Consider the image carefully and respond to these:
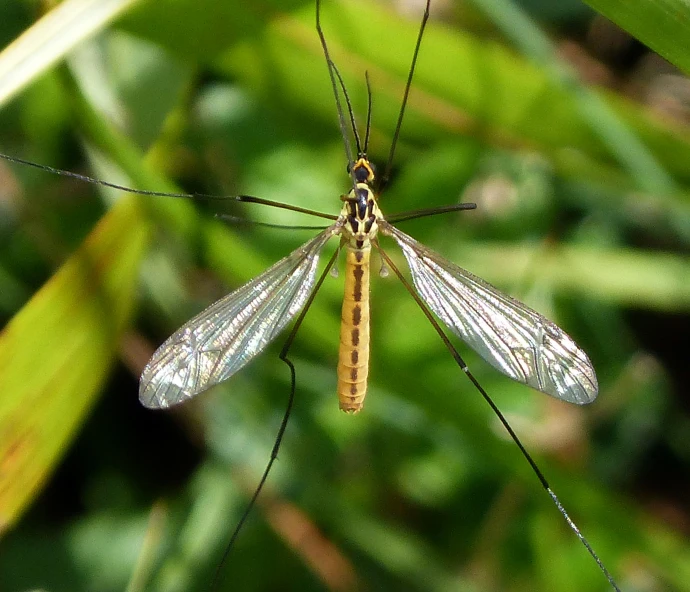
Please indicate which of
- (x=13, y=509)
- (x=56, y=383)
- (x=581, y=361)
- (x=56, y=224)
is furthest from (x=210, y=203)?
(x=581, y=361)

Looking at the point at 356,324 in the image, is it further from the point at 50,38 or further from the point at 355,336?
the point at 50,38

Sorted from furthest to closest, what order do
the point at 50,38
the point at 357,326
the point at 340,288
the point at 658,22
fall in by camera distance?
the point at 340,288
the point at 357,326
the point at 50,38
the point at 658,22

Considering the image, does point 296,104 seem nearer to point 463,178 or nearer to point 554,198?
point 463,178

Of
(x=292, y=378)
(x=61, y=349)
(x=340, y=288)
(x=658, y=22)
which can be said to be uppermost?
(x=340, y=288)

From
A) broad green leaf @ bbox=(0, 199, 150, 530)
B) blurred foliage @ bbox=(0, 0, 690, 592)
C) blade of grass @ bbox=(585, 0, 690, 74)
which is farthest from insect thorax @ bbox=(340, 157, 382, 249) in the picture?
blade of grass @ bbox=(585, 0, 690, 74)

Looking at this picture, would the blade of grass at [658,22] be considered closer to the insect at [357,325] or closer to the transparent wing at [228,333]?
the insect at [357,325]

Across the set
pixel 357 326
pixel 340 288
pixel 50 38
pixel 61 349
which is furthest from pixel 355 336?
pixel 50 38
